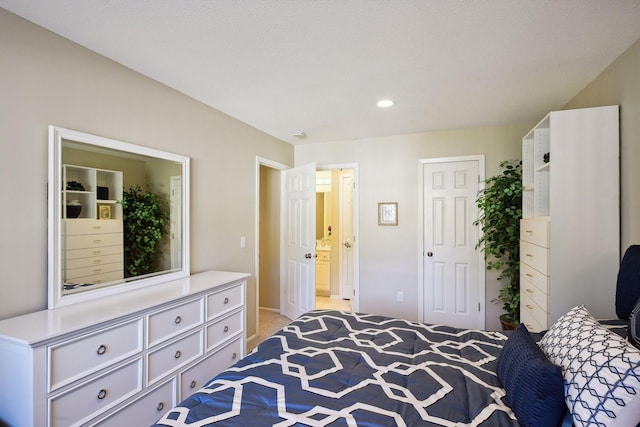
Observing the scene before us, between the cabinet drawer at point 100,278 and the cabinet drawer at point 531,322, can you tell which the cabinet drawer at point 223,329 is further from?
the cabinet drawer at point 531,322

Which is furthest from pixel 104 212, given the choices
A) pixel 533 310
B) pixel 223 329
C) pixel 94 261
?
pixel 533 310

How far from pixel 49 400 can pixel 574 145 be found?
A: 10.7 feet

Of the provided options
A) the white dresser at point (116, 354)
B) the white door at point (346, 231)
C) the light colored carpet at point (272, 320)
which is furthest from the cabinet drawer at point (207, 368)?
the white door at point (346, 231)

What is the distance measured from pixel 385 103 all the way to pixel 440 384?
7.39 ft

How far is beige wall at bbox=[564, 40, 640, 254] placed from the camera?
6.06ft

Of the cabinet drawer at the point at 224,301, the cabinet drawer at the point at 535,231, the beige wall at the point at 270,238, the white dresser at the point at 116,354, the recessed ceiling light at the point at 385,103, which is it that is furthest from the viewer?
the beige wall at the point at 270,238

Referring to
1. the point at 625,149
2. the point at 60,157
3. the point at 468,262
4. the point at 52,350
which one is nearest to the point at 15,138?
the point at 60,157

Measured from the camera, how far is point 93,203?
192cm

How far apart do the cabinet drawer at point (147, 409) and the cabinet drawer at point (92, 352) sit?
29cm

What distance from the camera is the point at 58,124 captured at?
1758 millimetres

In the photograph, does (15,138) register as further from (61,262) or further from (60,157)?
(61,262)

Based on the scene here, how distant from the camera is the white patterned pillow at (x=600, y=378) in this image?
2.87 ft

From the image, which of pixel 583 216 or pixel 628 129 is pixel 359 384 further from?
pixel 628 129

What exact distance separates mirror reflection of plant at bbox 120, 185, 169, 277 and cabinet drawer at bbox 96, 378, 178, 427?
78 centimetres
